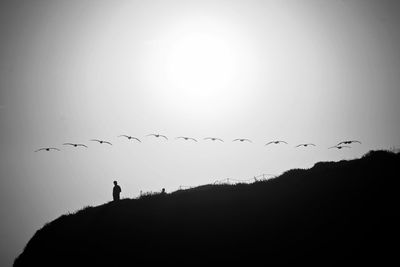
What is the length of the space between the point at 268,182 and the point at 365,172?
8.84m

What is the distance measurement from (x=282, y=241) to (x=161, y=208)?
11.3 m

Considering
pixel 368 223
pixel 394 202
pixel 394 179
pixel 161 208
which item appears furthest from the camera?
pixel 161 208

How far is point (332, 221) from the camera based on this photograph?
23.5m

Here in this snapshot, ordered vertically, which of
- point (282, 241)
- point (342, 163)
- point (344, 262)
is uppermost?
point (342, 163)

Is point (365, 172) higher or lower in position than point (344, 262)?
higher

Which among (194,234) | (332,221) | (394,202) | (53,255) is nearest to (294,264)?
(332,221)

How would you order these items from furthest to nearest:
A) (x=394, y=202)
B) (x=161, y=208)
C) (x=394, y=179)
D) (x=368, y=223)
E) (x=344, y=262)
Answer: (x=161, y=208), (x=394, y=179), (x=394, y=202), (x=368, y=223), (x=344, y=262)

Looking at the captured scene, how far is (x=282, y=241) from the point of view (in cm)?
2277

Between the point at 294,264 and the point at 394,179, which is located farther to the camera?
the point at 394,179

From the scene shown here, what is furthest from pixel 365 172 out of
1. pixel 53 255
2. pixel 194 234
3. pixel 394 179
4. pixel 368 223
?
pixel 53 255

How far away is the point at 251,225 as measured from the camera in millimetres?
25062

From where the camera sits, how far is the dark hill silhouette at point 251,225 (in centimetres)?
2173

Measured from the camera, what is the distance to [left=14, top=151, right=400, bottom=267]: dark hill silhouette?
21.7 meters

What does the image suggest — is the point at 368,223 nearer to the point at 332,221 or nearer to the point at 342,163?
the point at 332,221
